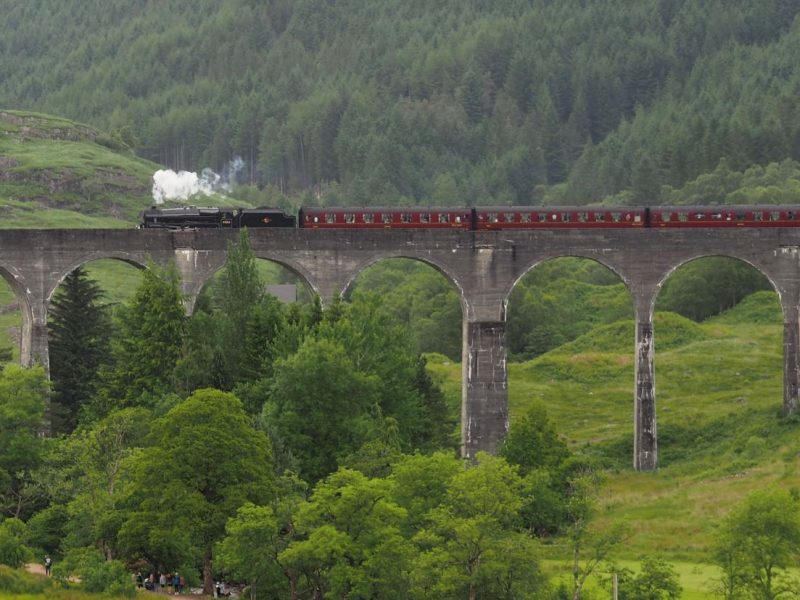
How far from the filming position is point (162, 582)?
244 feet

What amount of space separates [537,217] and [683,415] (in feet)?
64.2

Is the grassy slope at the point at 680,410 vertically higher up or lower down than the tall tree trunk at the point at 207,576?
higher up

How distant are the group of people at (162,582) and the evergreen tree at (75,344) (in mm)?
25182

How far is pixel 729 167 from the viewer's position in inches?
7859

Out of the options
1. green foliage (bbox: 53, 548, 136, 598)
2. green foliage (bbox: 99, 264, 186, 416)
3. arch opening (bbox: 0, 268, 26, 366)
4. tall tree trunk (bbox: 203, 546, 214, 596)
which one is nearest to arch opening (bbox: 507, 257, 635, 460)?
green foliage (bbox: 99, 264, 186, 416)

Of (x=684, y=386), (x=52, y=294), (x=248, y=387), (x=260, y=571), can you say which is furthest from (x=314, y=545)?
(x=684, y=386)

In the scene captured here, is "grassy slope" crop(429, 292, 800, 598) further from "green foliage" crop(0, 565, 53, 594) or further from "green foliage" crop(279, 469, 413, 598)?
"green foliage" crop(0, 565, 53, 594)

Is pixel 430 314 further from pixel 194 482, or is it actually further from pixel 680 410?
pixel 194 482

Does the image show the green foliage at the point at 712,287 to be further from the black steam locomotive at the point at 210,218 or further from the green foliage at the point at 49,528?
the green foliage at the point at 49,528

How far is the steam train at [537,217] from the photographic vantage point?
102375 mm

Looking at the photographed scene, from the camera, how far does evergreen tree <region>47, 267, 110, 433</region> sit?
9875cm

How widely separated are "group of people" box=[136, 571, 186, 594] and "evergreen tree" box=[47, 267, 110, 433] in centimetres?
2518

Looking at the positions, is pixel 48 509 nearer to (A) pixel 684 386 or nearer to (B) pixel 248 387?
(B) pixel 248 387

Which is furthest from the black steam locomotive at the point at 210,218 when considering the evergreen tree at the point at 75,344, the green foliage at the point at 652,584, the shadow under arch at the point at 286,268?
the green foliage at the point at 652,584
